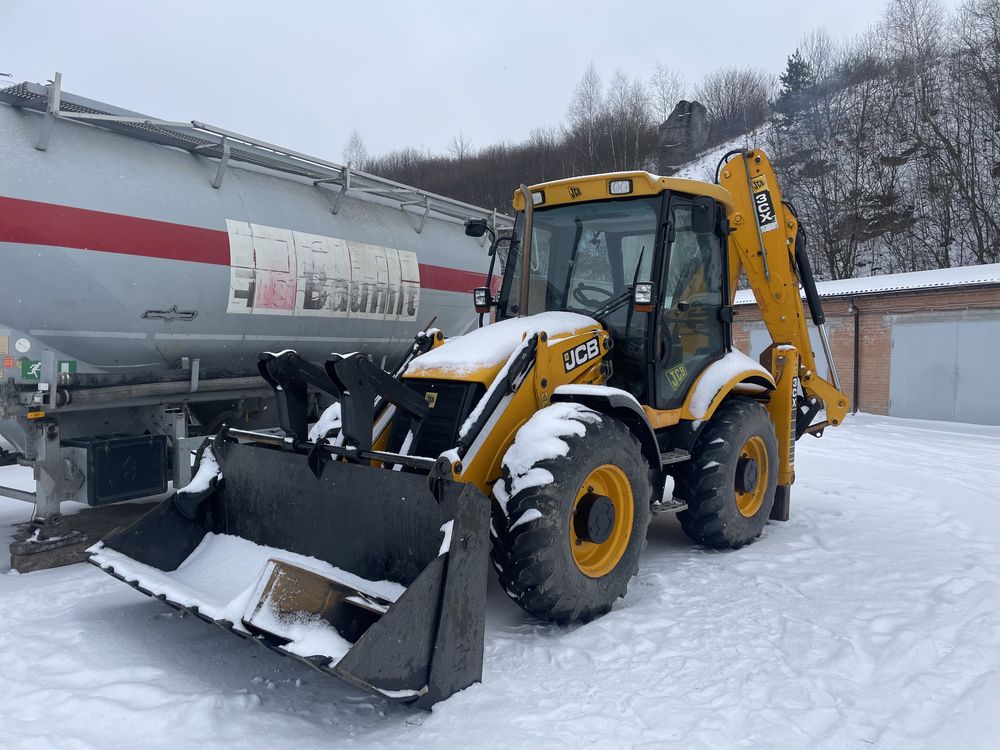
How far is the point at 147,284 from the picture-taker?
575 cm

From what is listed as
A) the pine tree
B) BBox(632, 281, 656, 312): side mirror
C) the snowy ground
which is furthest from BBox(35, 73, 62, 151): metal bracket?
the pine tree

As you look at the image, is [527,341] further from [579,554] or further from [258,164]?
[258,164]

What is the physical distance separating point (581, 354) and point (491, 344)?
592 millimetres

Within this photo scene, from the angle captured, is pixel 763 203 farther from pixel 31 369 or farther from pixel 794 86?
pixel 794 86

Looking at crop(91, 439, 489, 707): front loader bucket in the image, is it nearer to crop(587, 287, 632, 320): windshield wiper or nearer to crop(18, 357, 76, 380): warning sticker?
crop(18, 357, 76, 380): warning sticker

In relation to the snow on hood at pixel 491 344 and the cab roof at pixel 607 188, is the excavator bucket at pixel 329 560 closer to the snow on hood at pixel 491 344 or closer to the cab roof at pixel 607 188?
the snow on hood at pixel 491 344

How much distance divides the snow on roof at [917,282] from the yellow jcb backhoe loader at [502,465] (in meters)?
10.2

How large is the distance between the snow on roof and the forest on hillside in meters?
11.9

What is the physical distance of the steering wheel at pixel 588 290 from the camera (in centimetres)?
526

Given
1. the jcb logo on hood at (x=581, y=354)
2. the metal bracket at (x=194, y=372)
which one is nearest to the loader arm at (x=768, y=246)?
the jcb logo on hood at (x=581, y=354)

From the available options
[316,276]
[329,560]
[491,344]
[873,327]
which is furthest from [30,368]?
[873,327]

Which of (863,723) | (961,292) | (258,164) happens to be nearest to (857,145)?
(961,292)

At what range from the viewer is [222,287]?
6133mm

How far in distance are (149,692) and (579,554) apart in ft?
7.31
